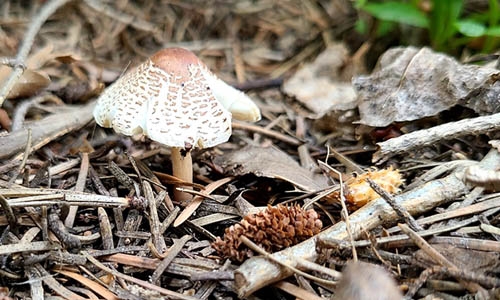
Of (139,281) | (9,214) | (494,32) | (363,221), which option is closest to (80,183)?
(9,214)

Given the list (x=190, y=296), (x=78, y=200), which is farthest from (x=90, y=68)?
(x=190, y=296)

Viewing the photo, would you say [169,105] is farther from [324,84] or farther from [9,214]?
[324,84]

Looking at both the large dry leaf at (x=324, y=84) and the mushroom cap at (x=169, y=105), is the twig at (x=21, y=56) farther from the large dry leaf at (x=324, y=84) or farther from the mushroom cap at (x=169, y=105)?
the large dry leaf at (x=324, y=84)

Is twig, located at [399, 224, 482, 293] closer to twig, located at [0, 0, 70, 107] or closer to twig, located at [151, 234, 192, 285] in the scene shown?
twig, located at [151, 234, 192, 285]

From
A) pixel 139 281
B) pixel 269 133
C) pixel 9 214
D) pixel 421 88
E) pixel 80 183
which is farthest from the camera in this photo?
pixel 269 133

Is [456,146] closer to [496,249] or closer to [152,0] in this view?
[496,249]

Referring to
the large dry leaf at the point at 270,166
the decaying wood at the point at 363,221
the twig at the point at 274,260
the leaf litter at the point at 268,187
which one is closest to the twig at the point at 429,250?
the leaf litter at the point at 268,187
